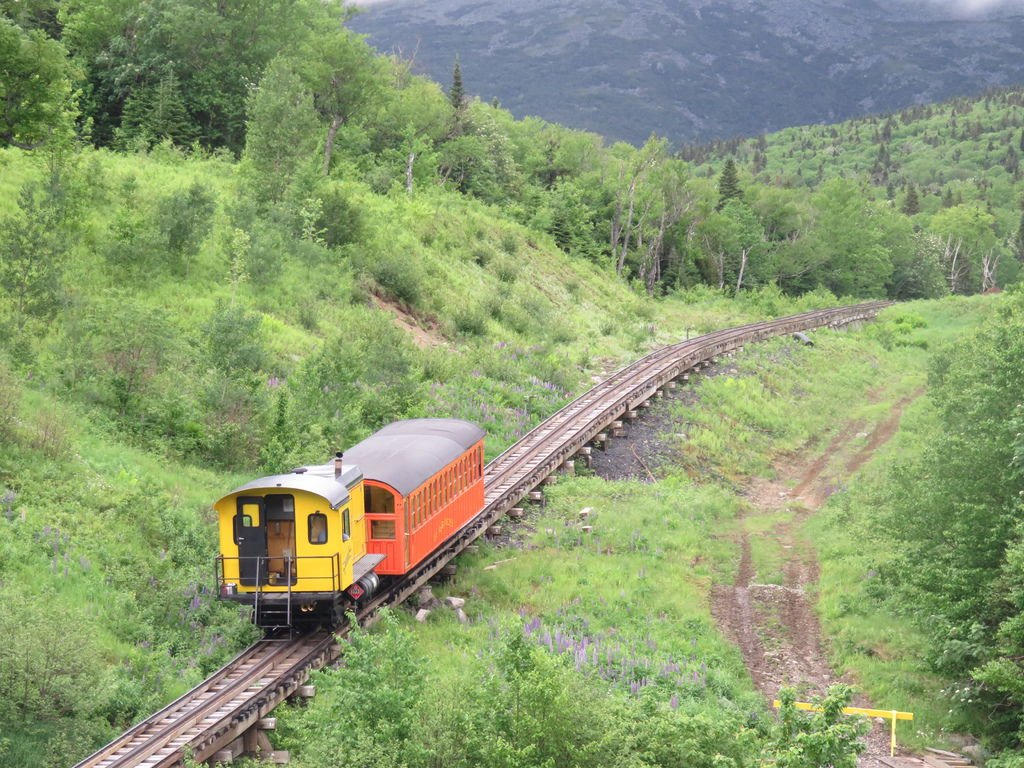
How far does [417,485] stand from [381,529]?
129cm

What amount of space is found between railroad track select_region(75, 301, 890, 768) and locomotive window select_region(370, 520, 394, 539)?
1.22 m

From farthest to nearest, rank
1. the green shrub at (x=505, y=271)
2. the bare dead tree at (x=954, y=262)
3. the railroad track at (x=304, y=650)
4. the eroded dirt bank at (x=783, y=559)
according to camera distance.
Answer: the bare dead tree at (x=954, y=262), the green shrub at (x=505, y=271), the eroded dirt bank at (x=783, y=559), the railroad track at (x=304, y=650)

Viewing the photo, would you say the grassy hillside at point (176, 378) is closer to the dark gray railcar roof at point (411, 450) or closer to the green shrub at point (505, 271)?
the green shrub at point (505, 271)

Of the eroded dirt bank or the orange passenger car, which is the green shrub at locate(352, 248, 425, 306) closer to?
the eroded dirt bank

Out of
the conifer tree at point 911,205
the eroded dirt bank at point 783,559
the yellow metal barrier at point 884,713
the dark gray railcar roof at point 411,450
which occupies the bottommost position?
the conifer tree at point 911,205

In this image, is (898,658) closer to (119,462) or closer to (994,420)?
(994,420)

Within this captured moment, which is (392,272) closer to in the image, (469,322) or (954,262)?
(469,322)

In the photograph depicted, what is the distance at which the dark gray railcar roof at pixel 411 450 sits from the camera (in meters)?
23.0

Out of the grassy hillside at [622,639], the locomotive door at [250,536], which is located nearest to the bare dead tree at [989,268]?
the grassy hillside at [622,639]

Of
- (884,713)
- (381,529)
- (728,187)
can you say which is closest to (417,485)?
(381,529)

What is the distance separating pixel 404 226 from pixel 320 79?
423 inches

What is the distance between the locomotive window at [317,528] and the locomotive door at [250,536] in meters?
0.91

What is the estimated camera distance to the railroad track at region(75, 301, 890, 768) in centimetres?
1589

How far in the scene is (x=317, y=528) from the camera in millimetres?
20188
